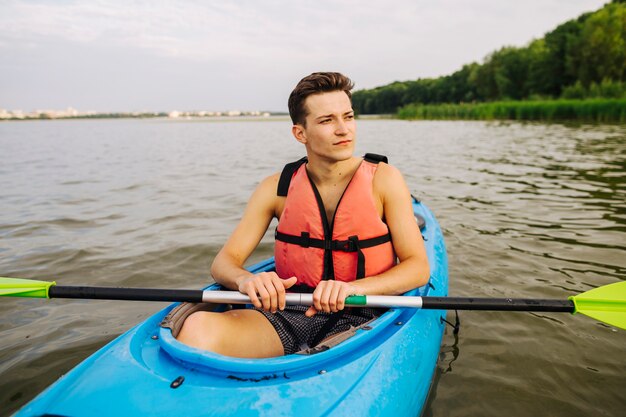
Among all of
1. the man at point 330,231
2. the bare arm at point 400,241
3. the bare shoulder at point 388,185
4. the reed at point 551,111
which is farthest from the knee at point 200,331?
the reed at point 551,111

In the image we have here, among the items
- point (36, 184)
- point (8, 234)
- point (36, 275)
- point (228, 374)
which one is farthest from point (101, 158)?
point (228, 374)

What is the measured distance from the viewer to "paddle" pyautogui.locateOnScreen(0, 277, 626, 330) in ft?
6.97

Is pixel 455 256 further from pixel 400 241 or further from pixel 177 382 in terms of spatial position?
pixel 177 382

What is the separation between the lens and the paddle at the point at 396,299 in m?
2.12

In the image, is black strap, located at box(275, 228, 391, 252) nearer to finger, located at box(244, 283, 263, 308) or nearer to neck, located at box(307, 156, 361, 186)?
Result: neck, located at box(307, 156, 361, 186)

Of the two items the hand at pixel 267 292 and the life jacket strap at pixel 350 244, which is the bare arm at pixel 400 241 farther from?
A: the hand at pixel 267 292

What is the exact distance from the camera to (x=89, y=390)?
172cm

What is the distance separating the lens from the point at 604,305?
2.41m

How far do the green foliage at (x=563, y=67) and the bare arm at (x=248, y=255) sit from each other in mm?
27228

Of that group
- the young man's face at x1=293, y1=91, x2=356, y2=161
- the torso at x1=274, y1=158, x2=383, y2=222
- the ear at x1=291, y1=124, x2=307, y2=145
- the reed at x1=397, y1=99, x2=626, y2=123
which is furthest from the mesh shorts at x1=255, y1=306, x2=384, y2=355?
the reed at x1=397, y1=99, x2=626, y2=123

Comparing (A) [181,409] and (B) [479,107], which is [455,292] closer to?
(A) [181,409]

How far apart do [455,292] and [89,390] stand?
3.18 meters

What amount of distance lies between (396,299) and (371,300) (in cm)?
14

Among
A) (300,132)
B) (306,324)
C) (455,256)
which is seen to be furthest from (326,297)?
(455,256)
